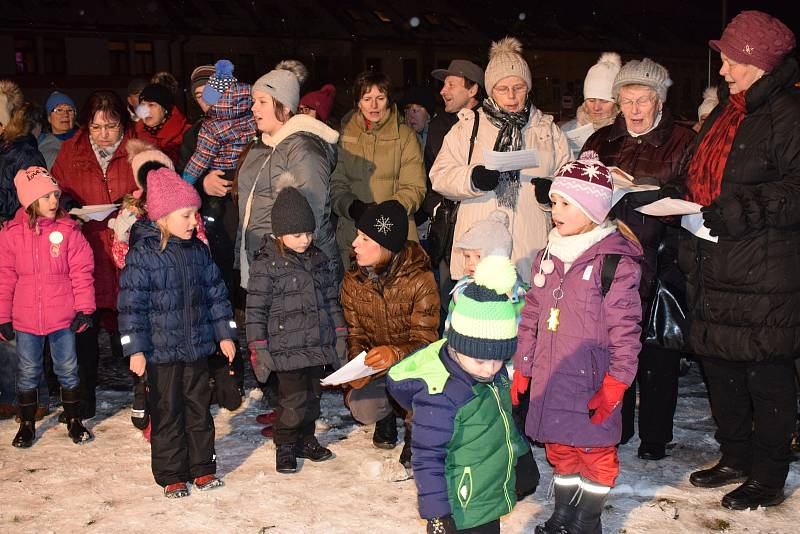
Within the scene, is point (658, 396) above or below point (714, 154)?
below

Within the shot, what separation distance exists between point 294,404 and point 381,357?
2.97ft

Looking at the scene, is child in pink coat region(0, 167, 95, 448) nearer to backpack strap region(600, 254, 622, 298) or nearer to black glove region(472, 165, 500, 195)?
black glove region(472, 165, 500, 195)

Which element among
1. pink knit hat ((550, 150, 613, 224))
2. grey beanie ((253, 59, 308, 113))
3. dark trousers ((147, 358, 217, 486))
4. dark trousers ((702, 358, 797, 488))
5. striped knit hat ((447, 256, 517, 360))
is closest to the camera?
striped knit hat ((447, 256, 517, 360))

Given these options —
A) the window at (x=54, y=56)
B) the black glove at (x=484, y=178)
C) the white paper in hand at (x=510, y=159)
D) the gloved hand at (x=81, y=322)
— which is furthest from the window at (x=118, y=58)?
the white paper in hand at (x=510, y=159)

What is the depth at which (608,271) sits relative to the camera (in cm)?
414

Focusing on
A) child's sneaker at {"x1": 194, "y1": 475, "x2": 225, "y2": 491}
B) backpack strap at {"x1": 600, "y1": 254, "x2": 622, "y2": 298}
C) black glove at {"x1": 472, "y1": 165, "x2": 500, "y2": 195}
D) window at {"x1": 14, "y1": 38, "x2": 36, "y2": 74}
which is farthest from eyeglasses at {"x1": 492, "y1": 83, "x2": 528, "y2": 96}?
window at {"x1": 14, "y1": 38, "x2": 36, "y2": 74}

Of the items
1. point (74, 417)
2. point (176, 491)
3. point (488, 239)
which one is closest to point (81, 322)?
point (74, 417)

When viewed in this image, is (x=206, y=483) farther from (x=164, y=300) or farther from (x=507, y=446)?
(x=507, y=446)

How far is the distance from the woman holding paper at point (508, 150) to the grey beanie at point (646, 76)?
2.16 feet

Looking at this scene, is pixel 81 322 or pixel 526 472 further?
pixel 81 322

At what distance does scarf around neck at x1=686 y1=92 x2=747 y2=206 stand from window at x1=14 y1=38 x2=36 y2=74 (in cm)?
4028

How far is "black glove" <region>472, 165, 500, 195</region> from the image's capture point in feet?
17.4

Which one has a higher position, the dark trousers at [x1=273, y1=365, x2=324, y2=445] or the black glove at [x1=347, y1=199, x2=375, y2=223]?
the black glove at [x1=347, y1=199, x2=375, y2=223]

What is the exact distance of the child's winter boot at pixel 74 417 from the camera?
596 cm
